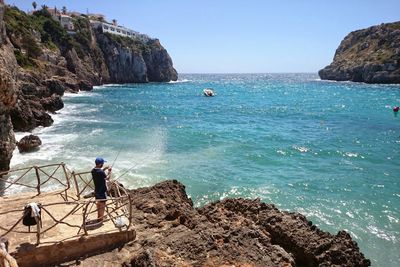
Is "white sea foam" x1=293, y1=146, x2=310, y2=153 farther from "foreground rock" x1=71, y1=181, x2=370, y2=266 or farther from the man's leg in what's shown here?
the man's leg

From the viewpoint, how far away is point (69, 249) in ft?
26.8

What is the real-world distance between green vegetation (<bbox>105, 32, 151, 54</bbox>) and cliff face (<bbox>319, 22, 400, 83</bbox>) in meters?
77.3

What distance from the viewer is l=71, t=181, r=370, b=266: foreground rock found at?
27.2 ft

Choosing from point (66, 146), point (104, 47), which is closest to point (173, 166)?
point (66, 146)

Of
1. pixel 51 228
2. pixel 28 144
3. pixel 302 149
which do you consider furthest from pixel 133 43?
pixel 51 228

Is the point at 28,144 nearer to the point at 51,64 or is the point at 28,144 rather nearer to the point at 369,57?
the point at 51,64

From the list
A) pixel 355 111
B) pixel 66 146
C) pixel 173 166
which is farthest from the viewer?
pixel 355 111

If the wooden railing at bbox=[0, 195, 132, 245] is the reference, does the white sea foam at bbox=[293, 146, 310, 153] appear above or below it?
below

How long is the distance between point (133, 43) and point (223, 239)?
13405 centimetres

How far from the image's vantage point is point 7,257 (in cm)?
546

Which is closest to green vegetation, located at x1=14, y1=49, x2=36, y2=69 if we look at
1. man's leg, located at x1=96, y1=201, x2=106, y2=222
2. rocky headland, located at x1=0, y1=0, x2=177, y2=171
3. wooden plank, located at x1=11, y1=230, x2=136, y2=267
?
rocky headland, located at x1=0, y1=0, x2=177, y2=171

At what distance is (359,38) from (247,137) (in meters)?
152

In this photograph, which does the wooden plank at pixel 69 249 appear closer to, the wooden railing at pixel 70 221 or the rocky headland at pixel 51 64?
the wooden railing at pixel 70 221

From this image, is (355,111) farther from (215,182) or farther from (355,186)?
(215,182)
